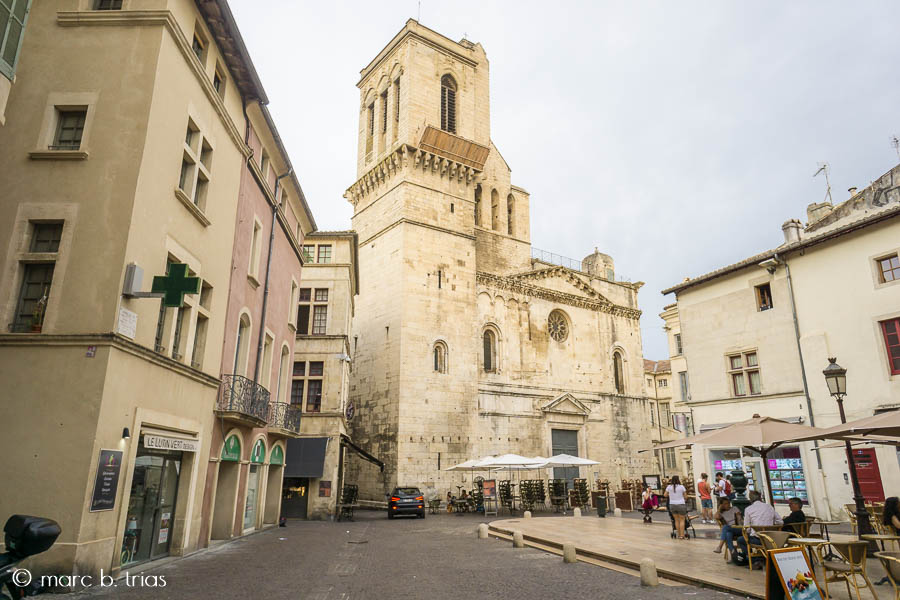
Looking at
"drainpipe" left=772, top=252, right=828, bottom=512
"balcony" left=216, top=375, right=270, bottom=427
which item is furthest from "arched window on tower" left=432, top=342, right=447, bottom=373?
"drainpipe" left=772, top=252, right=828, bottom=512

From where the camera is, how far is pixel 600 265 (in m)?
42.2

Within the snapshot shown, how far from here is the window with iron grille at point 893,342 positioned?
16562 mm

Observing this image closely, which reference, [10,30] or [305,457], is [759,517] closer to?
[10,30]

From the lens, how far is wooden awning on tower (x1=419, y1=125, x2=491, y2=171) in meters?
31.8

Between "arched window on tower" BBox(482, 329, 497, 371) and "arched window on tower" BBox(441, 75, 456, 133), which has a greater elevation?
"arched window on tower" BBox(441, 75, 456, 133)

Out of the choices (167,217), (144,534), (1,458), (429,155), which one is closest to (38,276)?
(167,217)

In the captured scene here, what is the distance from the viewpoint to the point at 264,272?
16375mm

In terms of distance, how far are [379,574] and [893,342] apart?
54.8 feet

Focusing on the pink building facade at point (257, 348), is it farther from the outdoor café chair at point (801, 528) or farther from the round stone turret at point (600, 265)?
the round stone turret at point (600, 265)

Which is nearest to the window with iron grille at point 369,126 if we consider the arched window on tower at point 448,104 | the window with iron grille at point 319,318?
the arched window on tower at point 448,104

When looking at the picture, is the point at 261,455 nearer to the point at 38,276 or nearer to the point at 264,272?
the point at 264,272

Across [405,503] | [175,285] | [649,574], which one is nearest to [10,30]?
[175,285]

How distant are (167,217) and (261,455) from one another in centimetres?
883

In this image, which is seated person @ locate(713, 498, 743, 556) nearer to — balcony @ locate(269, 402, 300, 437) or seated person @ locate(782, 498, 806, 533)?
seated person @ locate(782, 498, 806, 533)
